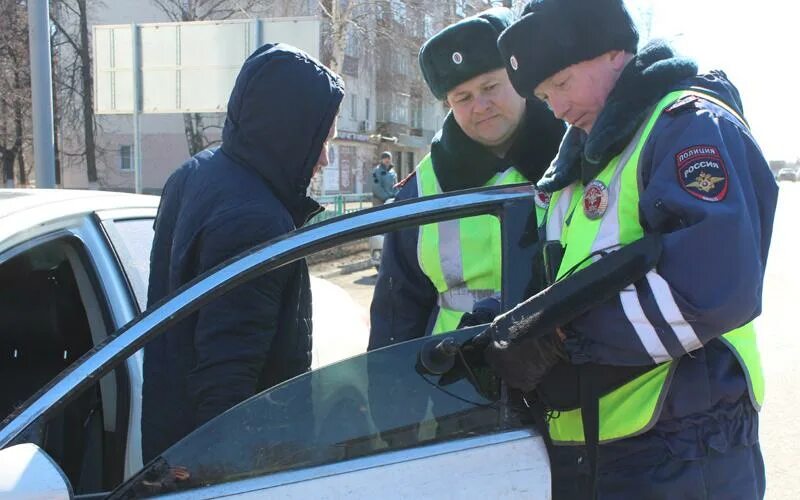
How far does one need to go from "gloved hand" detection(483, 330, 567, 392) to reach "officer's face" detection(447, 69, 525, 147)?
0.94 meters

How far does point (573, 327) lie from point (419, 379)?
1.16 ft

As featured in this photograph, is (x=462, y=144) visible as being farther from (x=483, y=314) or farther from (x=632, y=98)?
(x=632, y=98)

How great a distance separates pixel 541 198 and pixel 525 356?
426 mm

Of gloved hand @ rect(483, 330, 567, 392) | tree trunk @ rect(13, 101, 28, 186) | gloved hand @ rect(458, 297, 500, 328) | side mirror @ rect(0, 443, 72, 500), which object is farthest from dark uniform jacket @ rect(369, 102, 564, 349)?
tree trunk @ rect(13, 101, 28, 186)

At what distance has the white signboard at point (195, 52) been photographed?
7586 millimetres

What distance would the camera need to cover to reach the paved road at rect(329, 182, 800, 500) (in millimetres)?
3678

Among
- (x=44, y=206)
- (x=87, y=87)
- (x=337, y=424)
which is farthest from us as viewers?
(x=87, y=87)

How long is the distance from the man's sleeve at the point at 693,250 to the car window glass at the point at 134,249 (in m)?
1.40

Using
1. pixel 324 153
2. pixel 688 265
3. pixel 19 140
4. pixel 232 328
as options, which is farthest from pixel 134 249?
pixel 19 140

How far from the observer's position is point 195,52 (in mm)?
8094

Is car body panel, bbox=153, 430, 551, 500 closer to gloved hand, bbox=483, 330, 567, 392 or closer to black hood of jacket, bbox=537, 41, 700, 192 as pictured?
gloved hand, bbox=483, 330, 567, 392

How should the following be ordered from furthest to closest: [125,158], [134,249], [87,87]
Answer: [125,158]
[87,87]
[134,249]

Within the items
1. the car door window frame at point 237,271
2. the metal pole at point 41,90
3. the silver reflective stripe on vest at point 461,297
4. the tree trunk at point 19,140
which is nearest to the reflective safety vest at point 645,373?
the car door window frame at point 237,271

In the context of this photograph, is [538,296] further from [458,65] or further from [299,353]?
[458,65]
